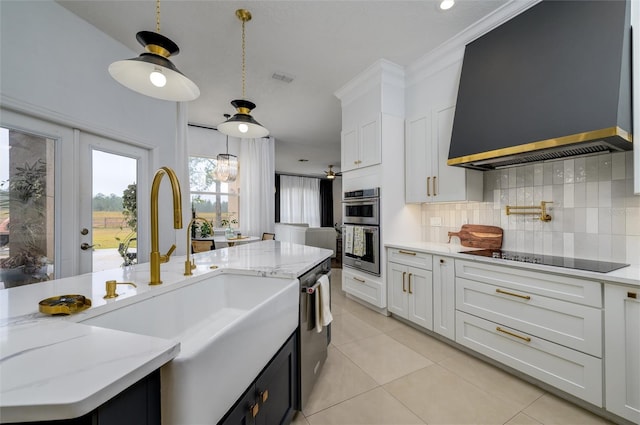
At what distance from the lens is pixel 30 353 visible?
58 cm

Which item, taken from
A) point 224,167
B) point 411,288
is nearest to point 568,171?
point 411,288

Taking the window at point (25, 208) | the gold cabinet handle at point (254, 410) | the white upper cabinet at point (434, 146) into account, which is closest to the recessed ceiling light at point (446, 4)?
the white upper cabinet at point (434, 146)

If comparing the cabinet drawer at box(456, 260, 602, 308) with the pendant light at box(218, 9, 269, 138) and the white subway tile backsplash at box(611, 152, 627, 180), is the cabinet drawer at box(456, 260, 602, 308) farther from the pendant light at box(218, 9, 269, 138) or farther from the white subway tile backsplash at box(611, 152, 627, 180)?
the pendant light at box(218, 9, 269, 138)

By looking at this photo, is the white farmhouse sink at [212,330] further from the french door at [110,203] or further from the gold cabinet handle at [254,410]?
the french door at [110,203]

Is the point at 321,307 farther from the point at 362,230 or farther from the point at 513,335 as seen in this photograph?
the point at 362,230

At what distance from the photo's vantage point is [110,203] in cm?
271

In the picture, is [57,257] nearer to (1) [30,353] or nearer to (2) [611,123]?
(1) [30,353]

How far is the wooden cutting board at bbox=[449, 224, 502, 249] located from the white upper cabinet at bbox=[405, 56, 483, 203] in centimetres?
32

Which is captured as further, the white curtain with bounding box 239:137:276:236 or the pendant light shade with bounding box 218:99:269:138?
the white curtain with bounding box 239:137:276:236

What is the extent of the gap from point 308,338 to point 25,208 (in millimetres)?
2448

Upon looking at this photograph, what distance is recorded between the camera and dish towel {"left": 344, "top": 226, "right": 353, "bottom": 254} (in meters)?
3.36

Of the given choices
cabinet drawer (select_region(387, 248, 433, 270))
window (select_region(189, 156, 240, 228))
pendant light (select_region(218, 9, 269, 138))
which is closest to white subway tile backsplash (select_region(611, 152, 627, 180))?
cabinet drawer (select_region(387, 248, 433, 270))

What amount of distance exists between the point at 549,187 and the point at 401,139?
1.49 m

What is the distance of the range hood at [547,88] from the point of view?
1.59 metres
